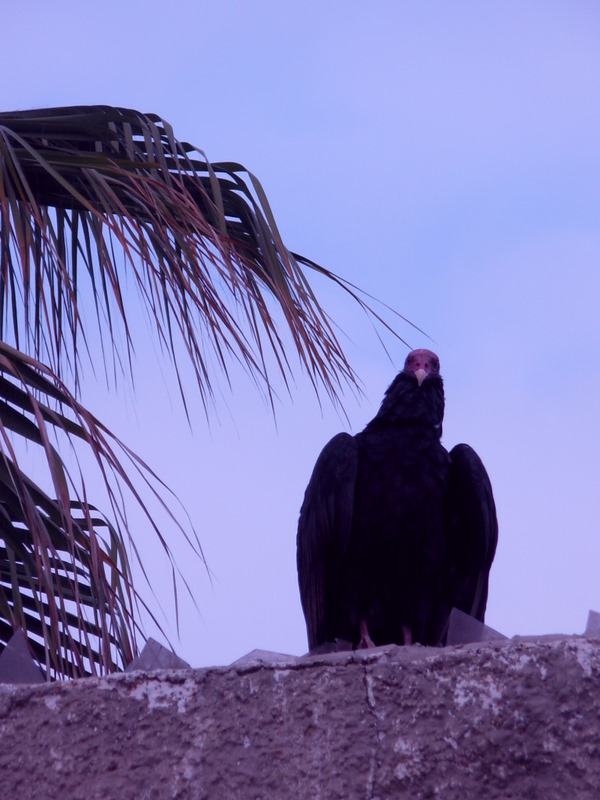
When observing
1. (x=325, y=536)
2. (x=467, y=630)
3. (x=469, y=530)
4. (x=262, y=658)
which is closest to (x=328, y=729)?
(x=262, y=658)

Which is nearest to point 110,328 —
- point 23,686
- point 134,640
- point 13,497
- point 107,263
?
point 107,263

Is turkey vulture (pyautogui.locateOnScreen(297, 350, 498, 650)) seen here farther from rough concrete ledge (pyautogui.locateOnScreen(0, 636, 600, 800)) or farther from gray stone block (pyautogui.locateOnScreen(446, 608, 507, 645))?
rough concrete ledge (pyautogui.locateOnScreen(0, 636, 600, 800))

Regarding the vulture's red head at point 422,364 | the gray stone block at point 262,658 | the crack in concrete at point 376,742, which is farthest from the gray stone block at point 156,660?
the vulture's red head at point 422,364

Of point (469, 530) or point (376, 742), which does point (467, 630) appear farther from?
point (469, 530)

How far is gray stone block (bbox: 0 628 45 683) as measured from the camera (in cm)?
188

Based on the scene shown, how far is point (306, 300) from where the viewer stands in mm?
2609

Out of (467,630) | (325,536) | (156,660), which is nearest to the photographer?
(156,660)

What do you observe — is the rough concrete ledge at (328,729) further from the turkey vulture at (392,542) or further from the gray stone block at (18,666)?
the turkey vulture at (392,542)

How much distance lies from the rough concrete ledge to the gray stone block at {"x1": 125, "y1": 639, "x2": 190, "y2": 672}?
15cm

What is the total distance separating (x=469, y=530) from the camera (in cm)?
340

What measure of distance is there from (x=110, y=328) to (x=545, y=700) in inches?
64.1

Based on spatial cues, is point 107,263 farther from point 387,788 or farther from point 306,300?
point 387,788

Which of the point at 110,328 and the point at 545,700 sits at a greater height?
the point at 110,328

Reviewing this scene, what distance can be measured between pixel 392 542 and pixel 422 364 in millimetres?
820
